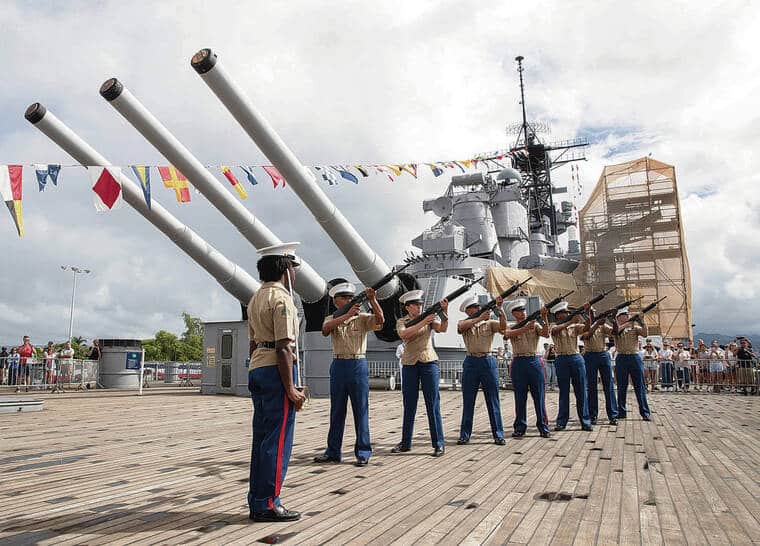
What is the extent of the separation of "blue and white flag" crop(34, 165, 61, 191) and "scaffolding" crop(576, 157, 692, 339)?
70.4ft

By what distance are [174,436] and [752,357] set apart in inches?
517

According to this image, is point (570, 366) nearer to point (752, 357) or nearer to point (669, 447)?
point (669, 447)

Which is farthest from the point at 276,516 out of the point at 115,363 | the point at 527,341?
the point at 115,363

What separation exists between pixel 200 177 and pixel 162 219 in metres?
1.61

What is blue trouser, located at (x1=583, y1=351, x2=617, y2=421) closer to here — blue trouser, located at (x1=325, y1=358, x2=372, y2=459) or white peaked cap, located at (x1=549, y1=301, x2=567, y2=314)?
white peaked cap, located at (x1=549, y1=301, x2=567, y2=314)

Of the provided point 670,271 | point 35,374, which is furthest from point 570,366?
point 670,271

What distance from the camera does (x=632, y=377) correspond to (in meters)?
7.39

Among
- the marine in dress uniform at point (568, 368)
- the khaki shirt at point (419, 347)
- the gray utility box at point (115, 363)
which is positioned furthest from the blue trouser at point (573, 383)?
the gray utility box at point (115, 363)

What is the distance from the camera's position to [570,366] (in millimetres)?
6613

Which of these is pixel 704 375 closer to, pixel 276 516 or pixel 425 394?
pixel 425 394

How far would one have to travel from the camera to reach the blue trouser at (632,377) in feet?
23.7

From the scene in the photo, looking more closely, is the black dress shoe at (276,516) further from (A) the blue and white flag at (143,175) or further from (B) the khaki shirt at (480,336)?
(A) the blue and white flag at (143,175)

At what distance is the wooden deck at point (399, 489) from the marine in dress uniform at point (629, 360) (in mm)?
908

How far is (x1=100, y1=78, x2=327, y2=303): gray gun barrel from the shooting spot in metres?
7.26
